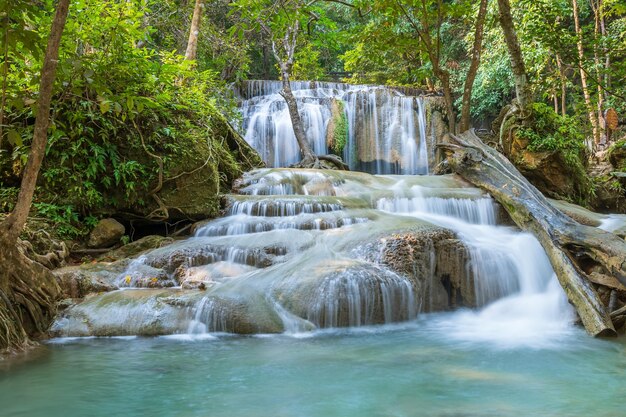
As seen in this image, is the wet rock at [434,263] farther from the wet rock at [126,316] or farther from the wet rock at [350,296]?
the wet rock at [126,316]

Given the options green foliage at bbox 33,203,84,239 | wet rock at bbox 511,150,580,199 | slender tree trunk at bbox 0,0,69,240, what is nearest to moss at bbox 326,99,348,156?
wet rock at bbox 511,150,580,199

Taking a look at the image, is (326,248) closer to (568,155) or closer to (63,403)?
(63,403)

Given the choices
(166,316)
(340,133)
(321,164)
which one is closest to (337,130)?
(340,133)

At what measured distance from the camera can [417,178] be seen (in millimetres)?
9938

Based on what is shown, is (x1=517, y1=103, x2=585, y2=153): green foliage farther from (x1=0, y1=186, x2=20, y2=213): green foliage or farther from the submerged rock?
(x1=0, y1=186, x2=20, y2=213): green foliage

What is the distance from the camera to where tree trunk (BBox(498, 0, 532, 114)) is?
8062 mm

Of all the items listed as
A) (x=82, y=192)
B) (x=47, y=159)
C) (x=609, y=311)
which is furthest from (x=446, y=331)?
(x=47, y=159)

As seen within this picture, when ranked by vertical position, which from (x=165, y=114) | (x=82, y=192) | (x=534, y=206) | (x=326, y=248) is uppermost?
(x=165, y=114)

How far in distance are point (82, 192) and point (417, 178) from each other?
6345mm

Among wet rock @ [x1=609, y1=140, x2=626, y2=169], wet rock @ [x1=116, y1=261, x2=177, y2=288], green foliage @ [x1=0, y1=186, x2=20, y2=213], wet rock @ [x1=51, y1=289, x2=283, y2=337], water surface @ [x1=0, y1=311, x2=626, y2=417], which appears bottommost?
water surface @ [x1=0, y1=311, x2=626, y2=417]

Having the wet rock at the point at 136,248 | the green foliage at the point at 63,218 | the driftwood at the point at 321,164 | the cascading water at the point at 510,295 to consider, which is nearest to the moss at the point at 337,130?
the driftwood at the point at 321,164

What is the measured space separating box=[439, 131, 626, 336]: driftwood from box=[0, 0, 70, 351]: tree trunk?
536 cm

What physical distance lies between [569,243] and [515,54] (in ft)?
14.2

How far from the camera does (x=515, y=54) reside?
855 cm
